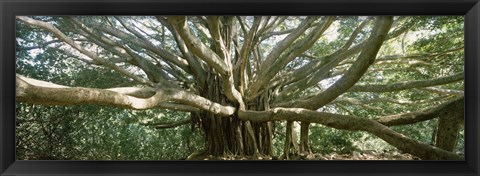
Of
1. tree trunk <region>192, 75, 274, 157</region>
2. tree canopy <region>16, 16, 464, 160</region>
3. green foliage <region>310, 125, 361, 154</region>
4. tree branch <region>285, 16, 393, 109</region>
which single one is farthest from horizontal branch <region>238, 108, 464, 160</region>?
green foliage <region>310, 125, 361, 154</region>

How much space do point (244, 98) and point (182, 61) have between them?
0.58m

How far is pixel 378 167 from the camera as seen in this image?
1259 millimetres

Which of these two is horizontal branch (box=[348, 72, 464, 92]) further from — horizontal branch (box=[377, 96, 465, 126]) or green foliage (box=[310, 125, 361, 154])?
green foliage (box=[310, 125, 361, 154])

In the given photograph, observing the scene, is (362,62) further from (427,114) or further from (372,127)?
(427,114)

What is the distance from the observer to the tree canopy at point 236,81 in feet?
5.47

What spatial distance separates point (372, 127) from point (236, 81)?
3.93ft

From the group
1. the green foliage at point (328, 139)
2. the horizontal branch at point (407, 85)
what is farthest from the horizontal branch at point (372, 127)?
the green foliage at point (328, 139)

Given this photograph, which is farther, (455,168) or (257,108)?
(257,108)

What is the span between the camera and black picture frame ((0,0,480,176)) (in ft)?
3.95

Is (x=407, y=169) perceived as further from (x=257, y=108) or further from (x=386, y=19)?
(x=257, y=108)
